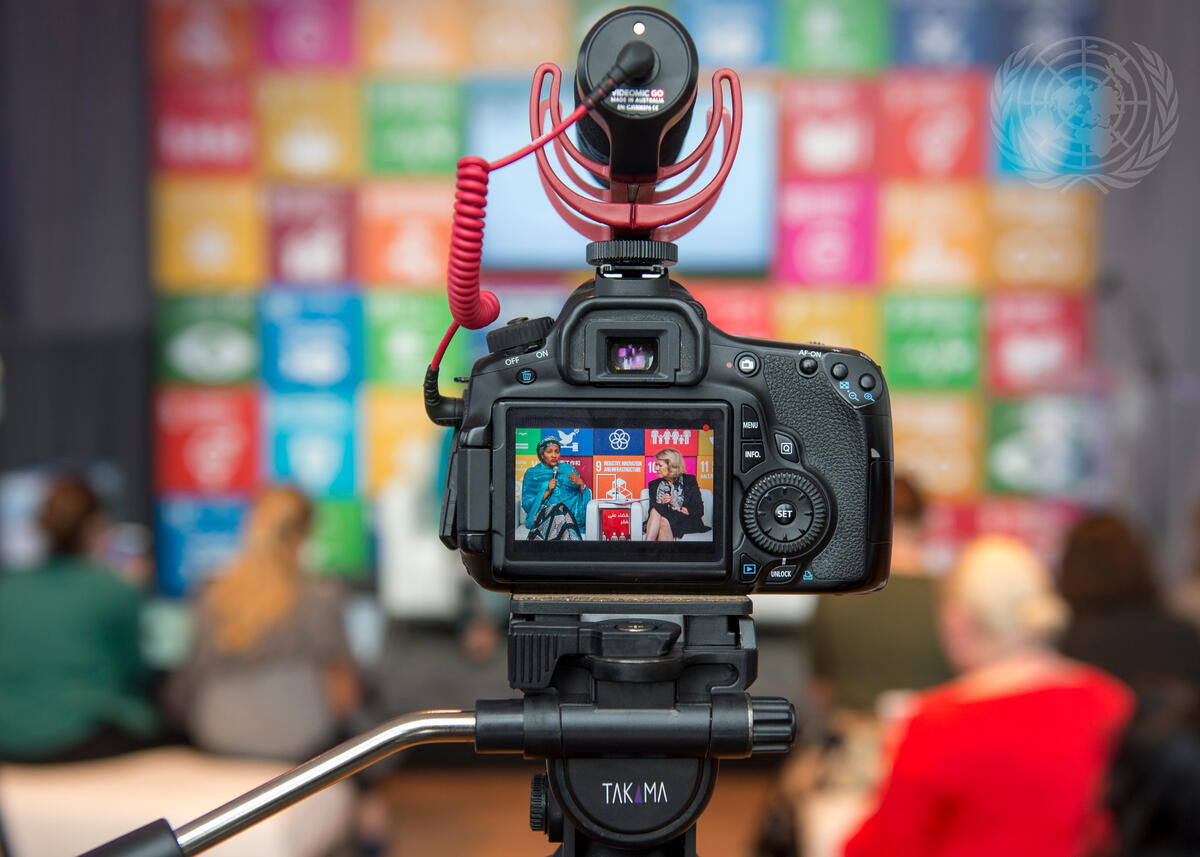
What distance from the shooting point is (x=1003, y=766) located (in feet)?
5.33

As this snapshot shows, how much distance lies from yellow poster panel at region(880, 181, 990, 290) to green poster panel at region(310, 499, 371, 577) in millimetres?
2049

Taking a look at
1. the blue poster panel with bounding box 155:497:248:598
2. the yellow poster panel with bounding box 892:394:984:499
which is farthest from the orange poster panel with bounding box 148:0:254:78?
the yellow poster panel with bounding box 892:394:984:499

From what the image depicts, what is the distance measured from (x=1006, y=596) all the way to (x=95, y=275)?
3.14 meters

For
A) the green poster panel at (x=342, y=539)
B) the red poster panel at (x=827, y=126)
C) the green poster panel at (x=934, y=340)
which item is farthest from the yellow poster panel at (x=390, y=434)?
the green poster panel at (x=934, y=340)

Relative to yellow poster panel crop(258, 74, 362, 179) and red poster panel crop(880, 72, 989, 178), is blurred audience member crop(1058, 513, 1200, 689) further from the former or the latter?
yellow poster panel crop(258, 74, 362, 179)

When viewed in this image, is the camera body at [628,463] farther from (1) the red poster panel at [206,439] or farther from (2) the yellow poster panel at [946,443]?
(1) the red poster panel at [206,439]

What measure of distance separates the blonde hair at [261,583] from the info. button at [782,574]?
2008mm

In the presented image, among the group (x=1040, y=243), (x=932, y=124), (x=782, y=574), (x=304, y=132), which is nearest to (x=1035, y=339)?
(x=1040, y=243)

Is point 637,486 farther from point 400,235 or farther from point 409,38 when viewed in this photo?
point 409,38

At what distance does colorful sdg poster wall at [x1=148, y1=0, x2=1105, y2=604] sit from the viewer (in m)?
3.64

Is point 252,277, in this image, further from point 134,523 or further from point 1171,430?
point 1171,430

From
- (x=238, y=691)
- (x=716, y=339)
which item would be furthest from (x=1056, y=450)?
(x=716, y=339)

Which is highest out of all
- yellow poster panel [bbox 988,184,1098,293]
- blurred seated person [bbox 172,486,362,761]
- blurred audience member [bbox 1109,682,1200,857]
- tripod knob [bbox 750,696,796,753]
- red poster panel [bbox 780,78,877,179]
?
red poster panel [bbox 780,78,877,179]

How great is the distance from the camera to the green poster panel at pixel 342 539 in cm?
377
